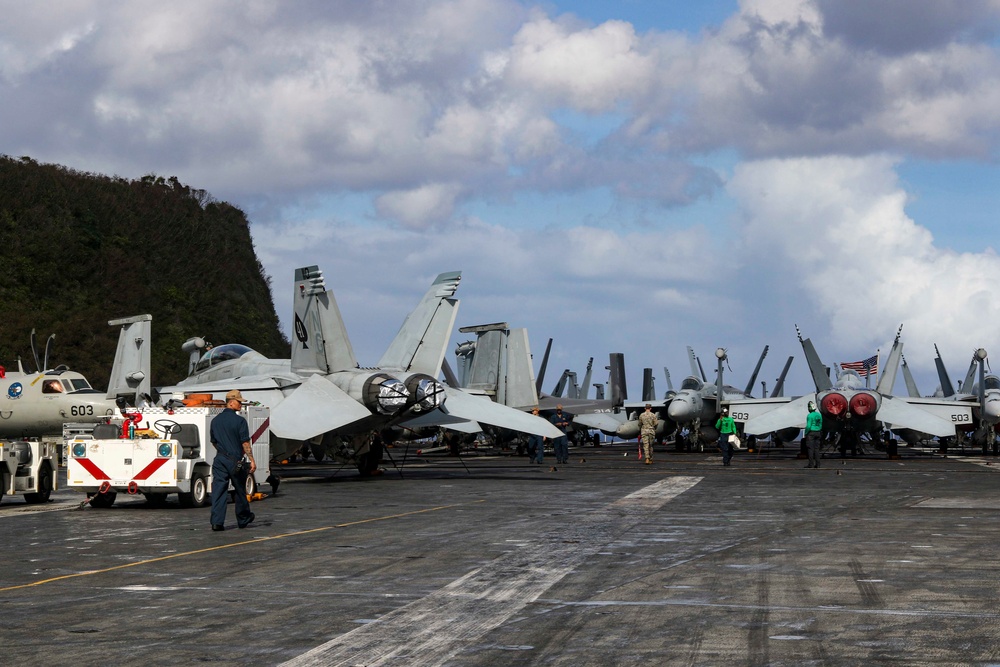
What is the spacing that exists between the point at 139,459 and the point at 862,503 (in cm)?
1157

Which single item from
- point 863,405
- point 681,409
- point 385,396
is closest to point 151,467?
point 385,396

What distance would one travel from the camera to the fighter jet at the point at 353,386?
81.9 ft

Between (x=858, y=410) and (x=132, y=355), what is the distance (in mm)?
→ 24989

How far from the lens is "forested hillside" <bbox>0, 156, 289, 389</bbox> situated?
6662cm

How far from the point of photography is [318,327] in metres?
26.9

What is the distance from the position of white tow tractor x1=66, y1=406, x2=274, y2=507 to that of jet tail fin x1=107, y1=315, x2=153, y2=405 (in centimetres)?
1359

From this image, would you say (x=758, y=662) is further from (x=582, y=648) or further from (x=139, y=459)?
(x=139, y=459)

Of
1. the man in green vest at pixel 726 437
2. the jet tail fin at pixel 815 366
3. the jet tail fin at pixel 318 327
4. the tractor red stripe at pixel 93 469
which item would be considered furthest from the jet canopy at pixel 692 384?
the tractor red stripe at pixel 93 469

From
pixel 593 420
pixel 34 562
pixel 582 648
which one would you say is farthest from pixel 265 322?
pixel 582 648

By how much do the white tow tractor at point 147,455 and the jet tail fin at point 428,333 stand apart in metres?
9.99

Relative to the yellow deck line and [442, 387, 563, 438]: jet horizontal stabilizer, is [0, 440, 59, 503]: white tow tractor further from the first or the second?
[442, 387, 563, 438]: jet horizontal stabilizer

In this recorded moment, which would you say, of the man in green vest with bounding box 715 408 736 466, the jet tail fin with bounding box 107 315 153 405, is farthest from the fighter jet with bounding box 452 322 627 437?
the jet tail fin with bounding box 107 315 153 405

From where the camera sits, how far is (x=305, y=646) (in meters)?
6.89

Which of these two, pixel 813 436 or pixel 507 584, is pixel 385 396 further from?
pixel 507 584
